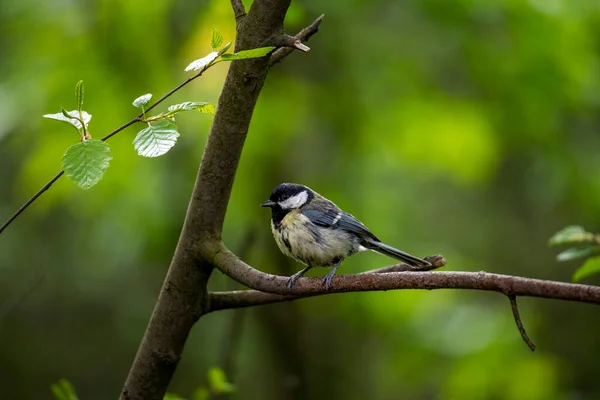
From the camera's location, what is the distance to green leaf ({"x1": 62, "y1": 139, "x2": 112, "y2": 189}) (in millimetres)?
1081

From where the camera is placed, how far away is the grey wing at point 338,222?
2.16 meters

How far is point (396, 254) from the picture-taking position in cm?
200

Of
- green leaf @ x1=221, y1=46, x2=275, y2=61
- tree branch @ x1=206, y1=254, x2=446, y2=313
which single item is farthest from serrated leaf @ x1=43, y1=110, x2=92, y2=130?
tree branch @ x1=206, y1=254, x2=446, y2=313

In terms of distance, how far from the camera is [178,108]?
117cm

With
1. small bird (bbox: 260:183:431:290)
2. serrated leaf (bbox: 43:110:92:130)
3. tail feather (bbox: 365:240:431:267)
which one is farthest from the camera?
small bird (bbox: 260:183:431:290)

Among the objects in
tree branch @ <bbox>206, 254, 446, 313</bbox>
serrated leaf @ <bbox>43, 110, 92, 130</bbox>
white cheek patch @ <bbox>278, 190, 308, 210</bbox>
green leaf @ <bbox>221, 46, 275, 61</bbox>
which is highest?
green leaf @ <bbox>221, 46, 275, 61</bbox>

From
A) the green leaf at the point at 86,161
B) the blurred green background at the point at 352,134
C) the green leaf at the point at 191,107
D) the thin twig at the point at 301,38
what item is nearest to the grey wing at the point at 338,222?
the blurred green background at the point at 352,134

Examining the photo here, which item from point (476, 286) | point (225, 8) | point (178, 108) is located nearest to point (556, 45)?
point (225, 8)

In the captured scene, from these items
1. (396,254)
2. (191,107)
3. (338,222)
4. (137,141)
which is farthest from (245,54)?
(338,222)

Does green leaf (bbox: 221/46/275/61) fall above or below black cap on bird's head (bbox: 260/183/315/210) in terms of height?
above

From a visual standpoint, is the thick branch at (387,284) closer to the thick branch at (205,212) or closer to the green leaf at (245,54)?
the thick branch at (205,212)

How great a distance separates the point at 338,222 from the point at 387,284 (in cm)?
92

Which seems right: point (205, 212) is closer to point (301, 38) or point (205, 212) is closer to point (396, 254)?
point (301, 38)

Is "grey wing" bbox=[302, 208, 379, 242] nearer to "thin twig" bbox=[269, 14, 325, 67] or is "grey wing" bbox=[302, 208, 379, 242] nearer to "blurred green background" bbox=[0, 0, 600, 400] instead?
"blurred green background" bbox=[0, 0, 600, 400]
